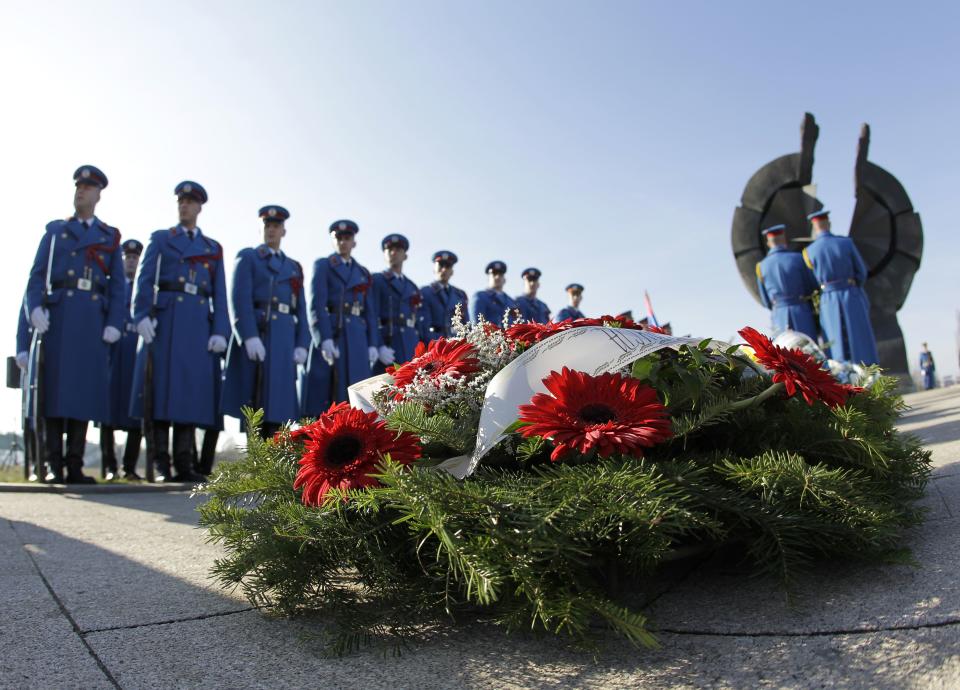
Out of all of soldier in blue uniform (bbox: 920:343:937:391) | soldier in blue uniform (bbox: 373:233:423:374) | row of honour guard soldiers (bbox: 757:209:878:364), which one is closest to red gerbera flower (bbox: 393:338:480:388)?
soldier in blue uniform (bbox: 373:233:423:374)

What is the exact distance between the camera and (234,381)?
22.8 feet

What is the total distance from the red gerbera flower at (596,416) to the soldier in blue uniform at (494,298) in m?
8.69

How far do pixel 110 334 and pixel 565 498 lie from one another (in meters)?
5.43

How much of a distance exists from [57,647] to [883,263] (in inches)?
513

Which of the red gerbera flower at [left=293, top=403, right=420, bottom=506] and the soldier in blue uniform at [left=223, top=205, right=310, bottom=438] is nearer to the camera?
the red gerbera flower at [left=293, top=403, right=420, bottom=506]

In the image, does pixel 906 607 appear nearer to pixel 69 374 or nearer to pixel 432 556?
pixel 432 556

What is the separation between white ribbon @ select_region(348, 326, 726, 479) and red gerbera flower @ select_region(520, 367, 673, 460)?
0.24 ft

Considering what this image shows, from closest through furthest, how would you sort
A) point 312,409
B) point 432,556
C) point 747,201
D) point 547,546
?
point 547,546, point 432,556, point 312,409, point 747,201

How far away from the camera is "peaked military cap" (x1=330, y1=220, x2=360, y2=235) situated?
26.7ft

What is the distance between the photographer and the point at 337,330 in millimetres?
7848

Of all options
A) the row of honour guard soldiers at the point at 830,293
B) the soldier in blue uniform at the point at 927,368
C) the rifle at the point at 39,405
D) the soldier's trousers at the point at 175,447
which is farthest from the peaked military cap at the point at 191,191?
the soldier in blue uniform at the point at 927,368

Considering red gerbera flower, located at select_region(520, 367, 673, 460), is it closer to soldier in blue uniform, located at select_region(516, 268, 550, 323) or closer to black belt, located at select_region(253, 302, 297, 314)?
black belt, located at select_region(253, 302, 297, 314)

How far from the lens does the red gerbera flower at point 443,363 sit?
6.72 feet

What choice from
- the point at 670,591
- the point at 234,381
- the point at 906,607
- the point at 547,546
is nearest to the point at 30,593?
the point at 547,546
